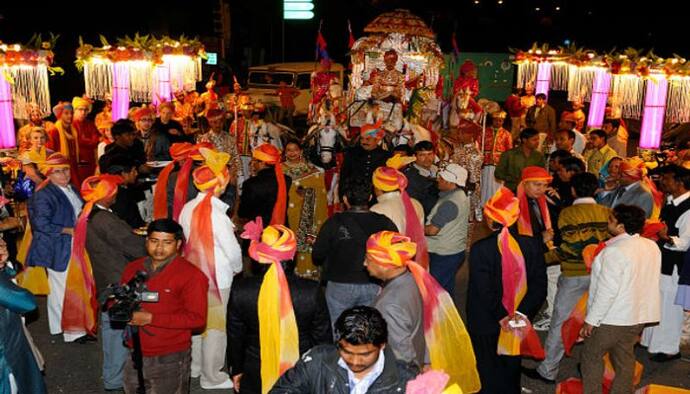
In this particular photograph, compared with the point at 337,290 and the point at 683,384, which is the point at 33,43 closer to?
the point at 337,290

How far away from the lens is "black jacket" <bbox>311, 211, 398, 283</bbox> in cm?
520

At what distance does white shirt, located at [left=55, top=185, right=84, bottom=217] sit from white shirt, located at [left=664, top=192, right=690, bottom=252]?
5.01m

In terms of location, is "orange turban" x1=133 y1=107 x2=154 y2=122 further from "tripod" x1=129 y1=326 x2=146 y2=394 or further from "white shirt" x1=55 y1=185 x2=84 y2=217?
"tripod" x1=129 y1=326 x2=146 y2=394

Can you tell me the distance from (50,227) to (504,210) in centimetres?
375

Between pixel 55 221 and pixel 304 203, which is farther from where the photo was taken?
pixel 304 203

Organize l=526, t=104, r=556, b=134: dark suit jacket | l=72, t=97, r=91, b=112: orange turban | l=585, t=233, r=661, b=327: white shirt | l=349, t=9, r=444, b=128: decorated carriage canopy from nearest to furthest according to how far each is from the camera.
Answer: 1. l=585, t=233, r=661, b=327: white shirt
2. l=72, t=97, r=91, b=112: orange turban
3. l=526, t=104, r=556, b=134: dark suit jacket
4. l=349, t=9, r=444, b=128: decorated carriage canopy

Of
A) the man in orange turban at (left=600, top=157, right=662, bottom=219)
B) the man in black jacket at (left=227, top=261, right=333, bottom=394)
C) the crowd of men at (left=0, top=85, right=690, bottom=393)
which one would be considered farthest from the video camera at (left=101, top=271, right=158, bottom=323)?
the man in orange turban at (left=600, top=157, right=662, bottom=219)

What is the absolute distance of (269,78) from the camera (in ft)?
64.3

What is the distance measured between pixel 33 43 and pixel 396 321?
24.6 ft

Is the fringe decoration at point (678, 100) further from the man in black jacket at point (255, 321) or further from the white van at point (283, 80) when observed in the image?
the white van at point (283, 80)

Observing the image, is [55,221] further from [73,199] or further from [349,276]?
[349,276]

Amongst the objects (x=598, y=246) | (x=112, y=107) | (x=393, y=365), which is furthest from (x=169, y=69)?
(x=393, y=365)

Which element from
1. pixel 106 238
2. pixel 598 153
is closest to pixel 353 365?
pixel 106 238

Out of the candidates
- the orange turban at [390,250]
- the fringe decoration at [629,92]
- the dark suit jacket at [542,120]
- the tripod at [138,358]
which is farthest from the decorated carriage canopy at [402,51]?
the tripod at [138,358]
